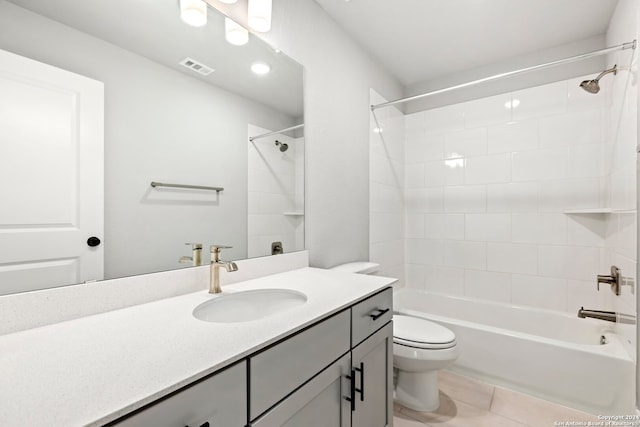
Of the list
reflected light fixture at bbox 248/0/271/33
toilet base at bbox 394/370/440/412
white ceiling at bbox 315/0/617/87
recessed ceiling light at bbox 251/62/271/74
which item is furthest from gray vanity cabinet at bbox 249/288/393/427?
white ceiling at bbox 315/0/617/87

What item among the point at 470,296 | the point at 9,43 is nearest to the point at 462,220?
the point at 470,296

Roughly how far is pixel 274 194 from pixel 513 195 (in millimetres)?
1989

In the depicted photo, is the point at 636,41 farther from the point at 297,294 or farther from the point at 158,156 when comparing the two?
the point at 158,156

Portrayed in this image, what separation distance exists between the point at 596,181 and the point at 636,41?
0.94m

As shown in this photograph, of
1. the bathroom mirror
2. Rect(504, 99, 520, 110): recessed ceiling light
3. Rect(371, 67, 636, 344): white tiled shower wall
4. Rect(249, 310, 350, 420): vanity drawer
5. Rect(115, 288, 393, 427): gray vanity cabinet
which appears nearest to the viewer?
Rect(115, 288, 393, 427): gray vanity cabinet

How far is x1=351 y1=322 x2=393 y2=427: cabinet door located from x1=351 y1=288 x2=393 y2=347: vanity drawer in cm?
3

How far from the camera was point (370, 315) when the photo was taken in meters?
1.20

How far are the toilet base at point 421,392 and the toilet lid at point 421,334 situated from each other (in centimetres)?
23

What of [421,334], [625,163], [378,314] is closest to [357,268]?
[421,334]

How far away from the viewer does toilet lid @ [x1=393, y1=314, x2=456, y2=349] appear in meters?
1.64

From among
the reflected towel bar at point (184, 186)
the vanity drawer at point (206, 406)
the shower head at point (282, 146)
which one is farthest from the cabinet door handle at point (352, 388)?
the shower head at point (282, 146)

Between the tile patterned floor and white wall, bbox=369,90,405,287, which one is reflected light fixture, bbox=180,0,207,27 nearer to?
white wall, bbox=369,90,405,287

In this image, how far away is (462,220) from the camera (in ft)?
8.59

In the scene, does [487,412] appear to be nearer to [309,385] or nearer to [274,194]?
[309,385]
